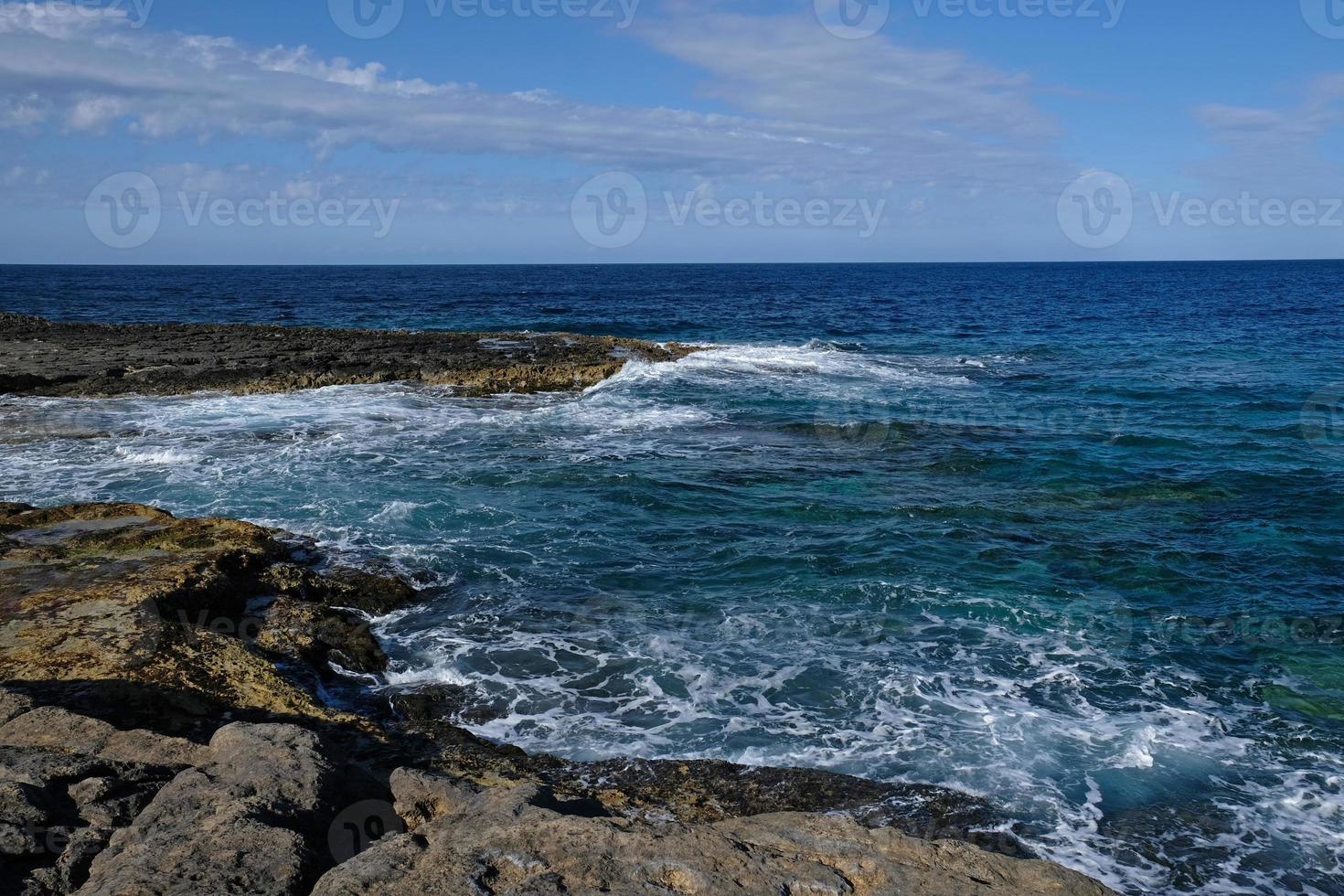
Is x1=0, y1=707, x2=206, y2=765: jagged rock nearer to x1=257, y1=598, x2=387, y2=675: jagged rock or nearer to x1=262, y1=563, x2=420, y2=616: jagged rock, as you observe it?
x1=257, y1=598, x2=387, y2=675: jagged rock

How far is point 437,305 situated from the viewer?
6631 cm

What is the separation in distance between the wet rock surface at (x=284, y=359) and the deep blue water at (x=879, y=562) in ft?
5.68

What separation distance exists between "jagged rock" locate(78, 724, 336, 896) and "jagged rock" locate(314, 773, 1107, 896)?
1.48ft

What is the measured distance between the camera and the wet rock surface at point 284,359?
26906mm

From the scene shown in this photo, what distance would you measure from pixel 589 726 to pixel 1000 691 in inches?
194

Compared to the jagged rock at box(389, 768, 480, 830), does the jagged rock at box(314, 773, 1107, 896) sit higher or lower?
higher

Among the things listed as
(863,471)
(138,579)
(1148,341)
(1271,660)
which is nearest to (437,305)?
(1148,341)

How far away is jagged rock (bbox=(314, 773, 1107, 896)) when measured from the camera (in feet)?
16.5

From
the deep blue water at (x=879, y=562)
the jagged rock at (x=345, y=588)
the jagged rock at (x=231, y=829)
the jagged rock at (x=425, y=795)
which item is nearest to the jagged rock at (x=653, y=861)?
the jagged rock at (x=425, y=795)

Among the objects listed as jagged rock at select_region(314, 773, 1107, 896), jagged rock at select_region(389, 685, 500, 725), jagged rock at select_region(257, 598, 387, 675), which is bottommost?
jagged rock at select_region(389, 685, 500, 725)

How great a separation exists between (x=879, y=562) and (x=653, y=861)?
31.8ft

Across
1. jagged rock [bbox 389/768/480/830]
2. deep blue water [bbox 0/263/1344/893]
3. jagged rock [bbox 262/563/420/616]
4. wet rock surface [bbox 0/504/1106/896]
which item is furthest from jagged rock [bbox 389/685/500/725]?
jagged rock [bbox 389/768/480/830]

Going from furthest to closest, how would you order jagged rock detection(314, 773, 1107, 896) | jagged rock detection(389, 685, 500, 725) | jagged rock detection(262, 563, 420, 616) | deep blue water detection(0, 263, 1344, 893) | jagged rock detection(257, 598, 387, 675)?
jagged rock detection(262, 563, 420, 616) < jagged rock detection(257, 598, 387, 675) < jagged rock detection(389, 685, 500, 725) < deep blue water detection(0, 263, 1344, 893) < jagged rock detection(314, 773, 1107, 896)

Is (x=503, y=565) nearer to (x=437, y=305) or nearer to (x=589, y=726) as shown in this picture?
(x=589, y=726)
